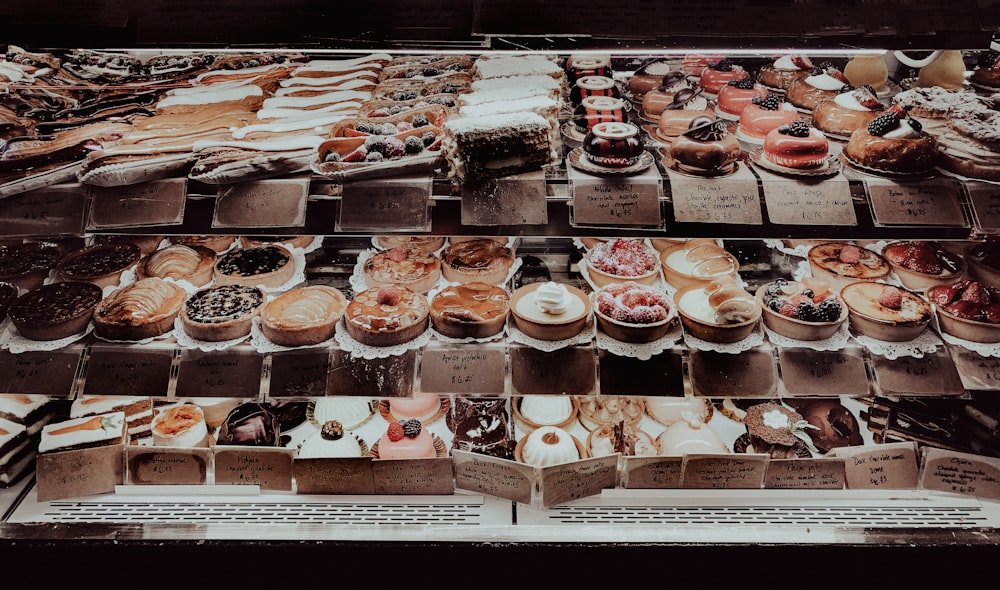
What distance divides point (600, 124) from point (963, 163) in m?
1.04

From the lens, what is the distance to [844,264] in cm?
272

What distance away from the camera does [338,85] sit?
8.71 ft

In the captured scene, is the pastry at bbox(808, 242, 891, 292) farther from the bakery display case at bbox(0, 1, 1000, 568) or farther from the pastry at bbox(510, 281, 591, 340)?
the pastry at bbox(510, 281, 591, 340)

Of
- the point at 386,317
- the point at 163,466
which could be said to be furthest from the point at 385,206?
the point at 163,466

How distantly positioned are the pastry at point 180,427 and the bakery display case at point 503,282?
0.04ft

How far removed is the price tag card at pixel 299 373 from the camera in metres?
2.32

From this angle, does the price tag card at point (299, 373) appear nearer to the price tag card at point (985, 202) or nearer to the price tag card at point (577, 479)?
the price tag card at point (577, 479)

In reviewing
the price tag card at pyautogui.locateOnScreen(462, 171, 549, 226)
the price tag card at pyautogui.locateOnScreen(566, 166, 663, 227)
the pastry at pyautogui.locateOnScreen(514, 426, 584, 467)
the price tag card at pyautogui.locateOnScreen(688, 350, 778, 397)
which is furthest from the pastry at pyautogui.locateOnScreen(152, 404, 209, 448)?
the price tag card at pyautogui.locateOnScreen(688, 350, 778, 397)

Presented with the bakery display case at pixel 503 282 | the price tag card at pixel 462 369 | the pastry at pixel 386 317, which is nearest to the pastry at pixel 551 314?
the bakery display case at pixel 503 282

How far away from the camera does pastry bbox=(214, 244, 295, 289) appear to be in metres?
2.68

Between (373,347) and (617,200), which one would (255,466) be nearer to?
(373,347)

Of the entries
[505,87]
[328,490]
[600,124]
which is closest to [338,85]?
[505,87]

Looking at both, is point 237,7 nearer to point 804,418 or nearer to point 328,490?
point 328,490

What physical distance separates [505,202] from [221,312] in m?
1.19
